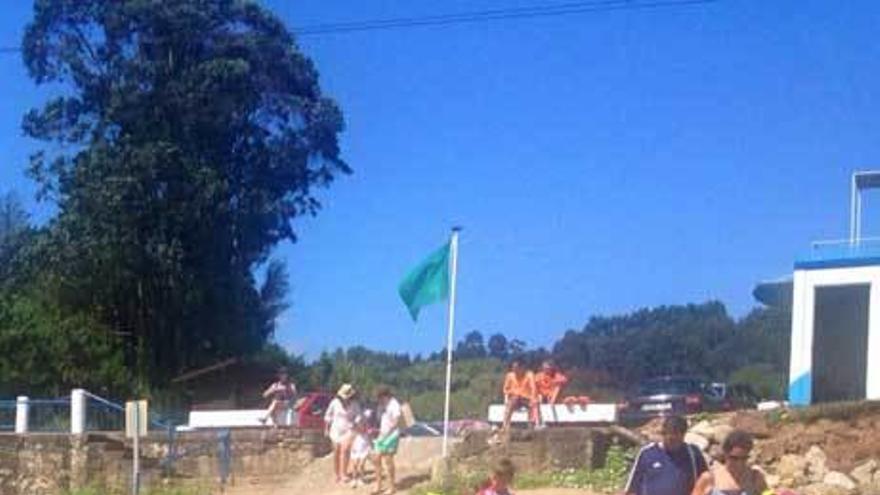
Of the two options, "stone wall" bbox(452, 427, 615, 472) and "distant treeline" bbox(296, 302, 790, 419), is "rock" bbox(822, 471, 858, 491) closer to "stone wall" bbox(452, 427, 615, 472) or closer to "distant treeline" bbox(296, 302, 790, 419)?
"stone wall" bbox(452, 427, 615, 472)

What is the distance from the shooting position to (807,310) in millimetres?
30219

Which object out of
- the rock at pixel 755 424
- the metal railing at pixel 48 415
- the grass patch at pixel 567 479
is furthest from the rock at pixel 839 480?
the metal railing at pixel 48 415

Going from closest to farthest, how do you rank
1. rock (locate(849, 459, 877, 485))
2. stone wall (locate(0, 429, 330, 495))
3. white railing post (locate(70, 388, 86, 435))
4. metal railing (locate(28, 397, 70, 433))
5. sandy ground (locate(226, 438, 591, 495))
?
rock (locate(849, 459, 877, 485)), sandy ground (locate(226, 438, 591, 495)), stone wall (locate(0, 429, 330, 495)), white railing post (locate(70, 388, 86, 435)), metal railing (locate(28, 397, 70, 433))

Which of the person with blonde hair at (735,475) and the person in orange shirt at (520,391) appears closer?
the person with blonde hair at (735,475)

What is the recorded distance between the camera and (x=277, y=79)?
142 feet

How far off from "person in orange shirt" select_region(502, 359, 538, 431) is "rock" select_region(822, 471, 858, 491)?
15.8ft

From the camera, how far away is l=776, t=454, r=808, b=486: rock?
2209cm

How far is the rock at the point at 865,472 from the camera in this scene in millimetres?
21859

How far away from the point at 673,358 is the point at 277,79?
29.9 meters

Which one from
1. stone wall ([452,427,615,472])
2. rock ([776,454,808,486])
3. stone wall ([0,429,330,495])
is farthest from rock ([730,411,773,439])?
stone wall ([0,429,330,495])

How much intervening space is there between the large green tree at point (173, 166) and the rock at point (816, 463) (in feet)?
71.0

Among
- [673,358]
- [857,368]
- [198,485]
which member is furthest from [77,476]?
[673,358]

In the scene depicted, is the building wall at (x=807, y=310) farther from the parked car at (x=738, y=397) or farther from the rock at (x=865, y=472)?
the rock at (x=865, y=472)

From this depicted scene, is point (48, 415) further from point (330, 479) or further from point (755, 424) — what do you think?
point (755, 424)
